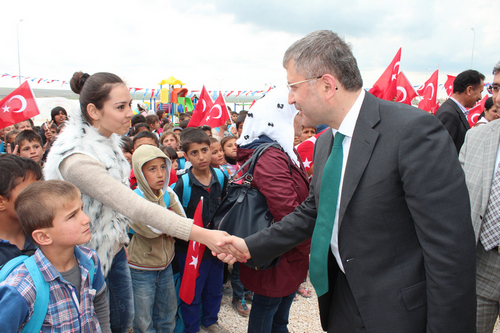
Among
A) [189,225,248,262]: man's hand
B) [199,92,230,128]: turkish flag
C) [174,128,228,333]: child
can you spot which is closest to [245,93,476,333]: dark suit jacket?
[189,225,248,262]: man's hand

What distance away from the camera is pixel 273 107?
2.59 meters

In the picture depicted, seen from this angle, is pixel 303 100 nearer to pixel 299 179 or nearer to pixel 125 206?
pixel 299 179

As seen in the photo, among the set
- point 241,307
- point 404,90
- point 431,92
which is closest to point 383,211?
point 241,307

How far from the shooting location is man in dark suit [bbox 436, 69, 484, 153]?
4422 mm

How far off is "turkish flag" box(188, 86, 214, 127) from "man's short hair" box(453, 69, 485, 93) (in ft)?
16.9

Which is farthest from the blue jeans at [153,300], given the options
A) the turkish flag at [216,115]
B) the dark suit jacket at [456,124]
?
the turkish flag at [216,115]

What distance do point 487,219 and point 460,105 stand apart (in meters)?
3.22

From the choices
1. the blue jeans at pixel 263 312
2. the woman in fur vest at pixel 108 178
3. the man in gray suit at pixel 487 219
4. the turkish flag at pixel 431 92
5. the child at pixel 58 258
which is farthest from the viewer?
the turkish flag at pixel 431 92

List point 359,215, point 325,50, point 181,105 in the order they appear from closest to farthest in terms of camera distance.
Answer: point 359,215, point 325,50, point 181,105

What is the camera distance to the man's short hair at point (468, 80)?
187 inches

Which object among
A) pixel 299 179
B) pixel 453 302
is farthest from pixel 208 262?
pixel 453 302

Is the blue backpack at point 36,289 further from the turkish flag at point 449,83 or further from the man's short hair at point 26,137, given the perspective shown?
the turkish flag at point 449,83

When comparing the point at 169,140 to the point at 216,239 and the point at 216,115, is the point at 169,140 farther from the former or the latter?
the point at 216,239

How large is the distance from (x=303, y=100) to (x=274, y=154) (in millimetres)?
699
